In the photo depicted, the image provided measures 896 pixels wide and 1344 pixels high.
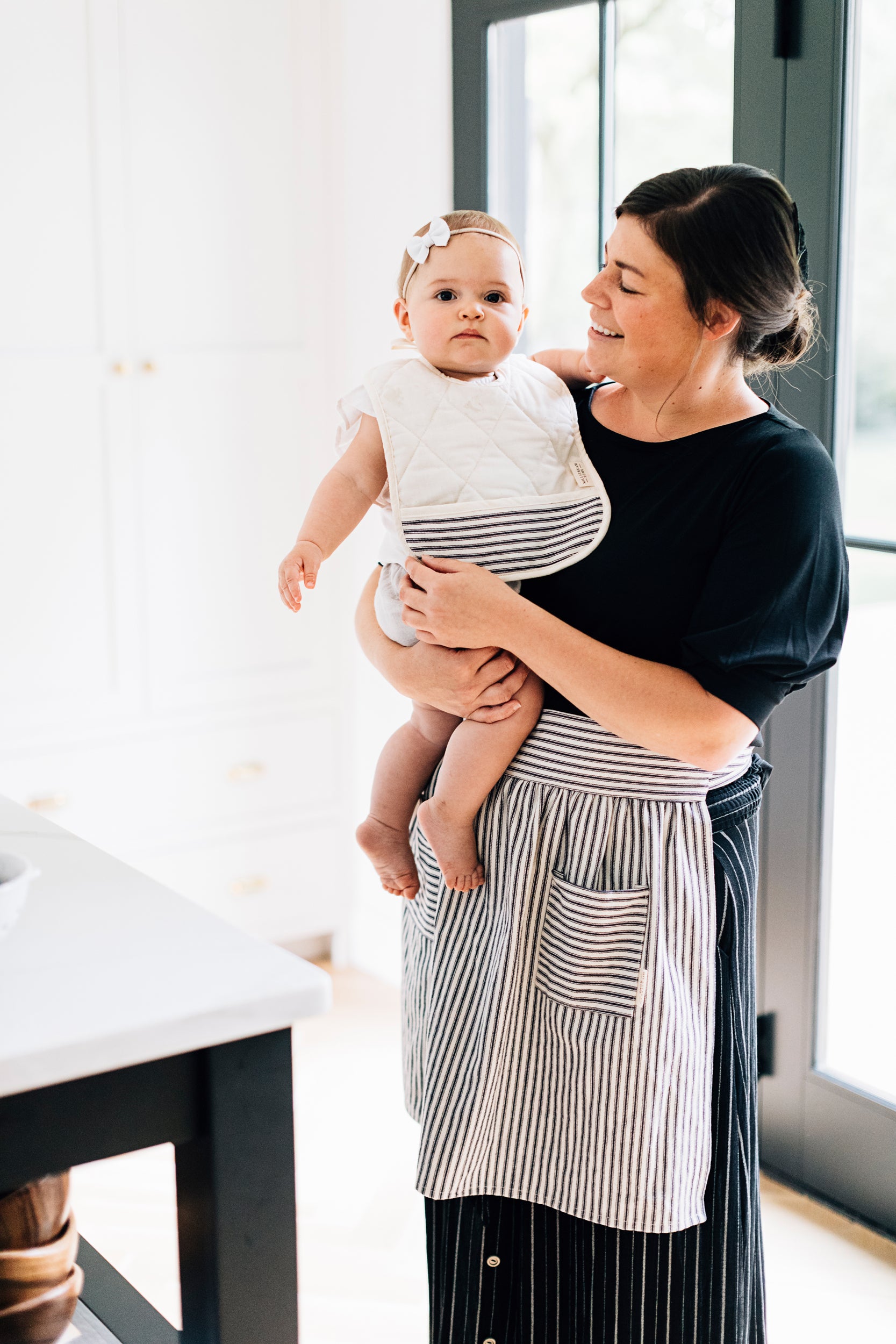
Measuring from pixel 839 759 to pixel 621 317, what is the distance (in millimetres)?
1054

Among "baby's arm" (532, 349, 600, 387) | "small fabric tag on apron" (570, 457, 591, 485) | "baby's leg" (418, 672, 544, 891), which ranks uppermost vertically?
"baby's arm" (532, 349, 600, 387)

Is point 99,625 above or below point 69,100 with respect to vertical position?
below

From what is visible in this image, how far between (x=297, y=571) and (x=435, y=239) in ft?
1.27

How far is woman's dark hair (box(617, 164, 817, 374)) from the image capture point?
1.25 metres

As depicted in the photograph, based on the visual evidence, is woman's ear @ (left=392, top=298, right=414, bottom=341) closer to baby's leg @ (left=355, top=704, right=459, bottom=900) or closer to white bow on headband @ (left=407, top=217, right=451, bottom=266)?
white bow on headband @ (left=407, top=217, right=451, bottom=266)

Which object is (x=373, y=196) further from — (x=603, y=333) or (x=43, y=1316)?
(x=43, y=1316)

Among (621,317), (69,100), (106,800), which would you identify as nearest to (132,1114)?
(621,317)

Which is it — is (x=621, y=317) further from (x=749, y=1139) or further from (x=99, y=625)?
(x=99, y=625)

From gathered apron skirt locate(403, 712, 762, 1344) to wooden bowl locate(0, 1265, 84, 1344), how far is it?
0.45 metres

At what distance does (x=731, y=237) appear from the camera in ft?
4.10

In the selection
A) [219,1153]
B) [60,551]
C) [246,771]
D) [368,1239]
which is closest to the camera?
[219,1153]

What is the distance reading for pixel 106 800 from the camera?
2.79 m

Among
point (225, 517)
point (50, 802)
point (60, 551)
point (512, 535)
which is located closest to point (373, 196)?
point (225, 517)

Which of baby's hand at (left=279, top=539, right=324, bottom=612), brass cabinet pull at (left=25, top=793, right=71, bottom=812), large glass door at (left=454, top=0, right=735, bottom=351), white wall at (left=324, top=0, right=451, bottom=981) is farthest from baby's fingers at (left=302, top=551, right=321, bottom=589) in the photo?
brass cabinet pull at (left=25, top=793, right=71, bottom=812)
